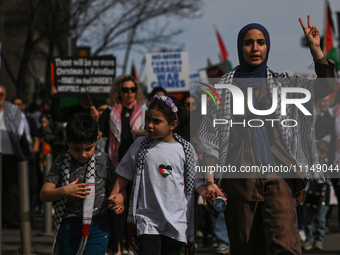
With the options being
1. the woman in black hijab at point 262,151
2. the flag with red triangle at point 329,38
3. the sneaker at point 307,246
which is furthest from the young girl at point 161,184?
the flag with red triangle at point 329,38

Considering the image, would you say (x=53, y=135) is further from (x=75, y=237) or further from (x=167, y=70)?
(x=75, y=237)

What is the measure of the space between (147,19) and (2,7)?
7018 millimetres

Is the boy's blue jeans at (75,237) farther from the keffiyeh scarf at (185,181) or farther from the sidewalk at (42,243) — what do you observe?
the sidewalk at (42,243)

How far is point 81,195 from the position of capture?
4160 mm

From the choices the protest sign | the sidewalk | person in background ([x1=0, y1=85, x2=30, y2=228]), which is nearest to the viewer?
the sidewalk

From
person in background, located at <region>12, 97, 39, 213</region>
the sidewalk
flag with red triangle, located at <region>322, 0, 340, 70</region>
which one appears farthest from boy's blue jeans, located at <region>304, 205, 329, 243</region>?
flag with red triangle, located at <region>322, 0, 340, 70</region>

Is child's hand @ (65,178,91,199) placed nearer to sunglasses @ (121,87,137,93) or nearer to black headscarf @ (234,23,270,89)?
black headscarf @ (234,23,270,89)

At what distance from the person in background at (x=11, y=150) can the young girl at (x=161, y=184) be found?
534 centimetres

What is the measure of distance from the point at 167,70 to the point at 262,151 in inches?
360

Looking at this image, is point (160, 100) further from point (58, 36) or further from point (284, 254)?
point (58, 36)

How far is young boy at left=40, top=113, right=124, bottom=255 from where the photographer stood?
4207mm

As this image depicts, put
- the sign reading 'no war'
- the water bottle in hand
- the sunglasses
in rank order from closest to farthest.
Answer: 1. the water bottle in hand
2. the sunglasses
3. the sign reading 'no war'

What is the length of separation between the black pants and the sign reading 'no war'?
28.1 feet

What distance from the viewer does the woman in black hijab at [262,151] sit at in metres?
3.87
